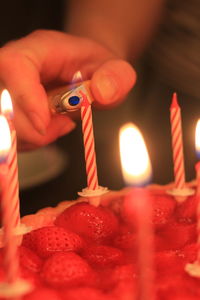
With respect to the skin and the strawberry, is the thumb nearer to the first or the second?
the skin

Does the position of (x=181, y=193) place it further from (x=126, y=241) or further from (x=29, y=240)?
(x=29, y=240)

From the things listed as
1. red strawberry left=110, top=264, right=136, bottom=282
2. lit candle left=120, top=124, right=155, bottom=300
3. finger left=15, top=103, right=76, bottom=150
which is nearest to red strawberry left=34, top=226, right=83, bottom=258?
red strawberry left=110, top=264, right=136, bottom=282

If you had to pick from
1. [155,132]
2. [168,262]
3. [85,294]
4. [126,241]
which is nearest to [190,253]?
[168,262]

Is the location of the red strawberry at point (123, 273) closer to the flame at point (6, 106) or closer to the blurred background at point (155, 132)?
the flame at point (6, 106)

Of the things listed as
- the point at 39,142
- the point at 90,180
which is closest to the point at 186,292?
the point at 90,180

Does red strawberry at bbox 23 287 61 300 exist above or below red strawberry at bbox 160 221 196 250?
below

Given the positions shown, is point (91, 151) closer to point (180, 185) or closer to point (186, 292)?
point (180, 185)
